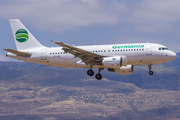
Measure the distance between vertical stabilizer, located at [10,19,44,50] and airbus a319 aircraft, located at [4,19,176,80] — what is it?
1.15 metres

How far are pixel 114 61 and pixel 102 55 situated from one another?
9.12ft

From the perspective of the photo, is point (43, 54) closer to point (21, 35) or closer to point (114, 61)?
point (21, 35)

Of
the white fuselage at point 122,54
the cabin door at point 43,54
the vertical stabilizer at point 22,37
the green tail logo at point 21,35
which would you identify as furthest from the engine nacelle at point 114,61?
the green tail logo at point 21,35

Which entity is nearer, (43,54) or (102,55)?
(102,55)

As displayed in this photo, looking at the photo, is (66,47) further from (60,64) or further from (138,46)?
(138,46)

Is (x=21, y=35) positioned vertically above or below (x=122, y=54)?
above

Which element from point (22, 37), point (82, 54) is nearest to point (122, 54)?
point (82, 54)

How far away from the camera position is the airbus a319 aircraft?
48.5m

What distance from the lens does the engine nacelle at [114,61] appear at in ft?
157

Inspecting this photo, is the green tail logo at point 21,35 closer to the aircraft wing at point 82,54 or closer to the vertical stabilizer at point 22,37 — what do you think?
the vertical stabilizer at point 22,37

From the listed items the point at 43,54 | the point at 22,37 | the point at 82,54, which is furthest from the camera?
the point at 22,37

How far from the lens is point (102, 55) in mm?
49625

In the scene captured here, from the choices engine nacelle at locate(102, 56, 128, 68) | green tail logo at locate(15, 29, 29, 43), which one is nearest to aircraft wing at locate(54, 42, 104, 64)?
engine nacelle at locate(102, 56, 128, 68)

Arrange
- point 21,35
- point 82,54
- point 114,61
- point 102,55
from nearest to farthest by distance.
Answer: point 114,61 < point 82,54 < point 102,55 < point 21,35
